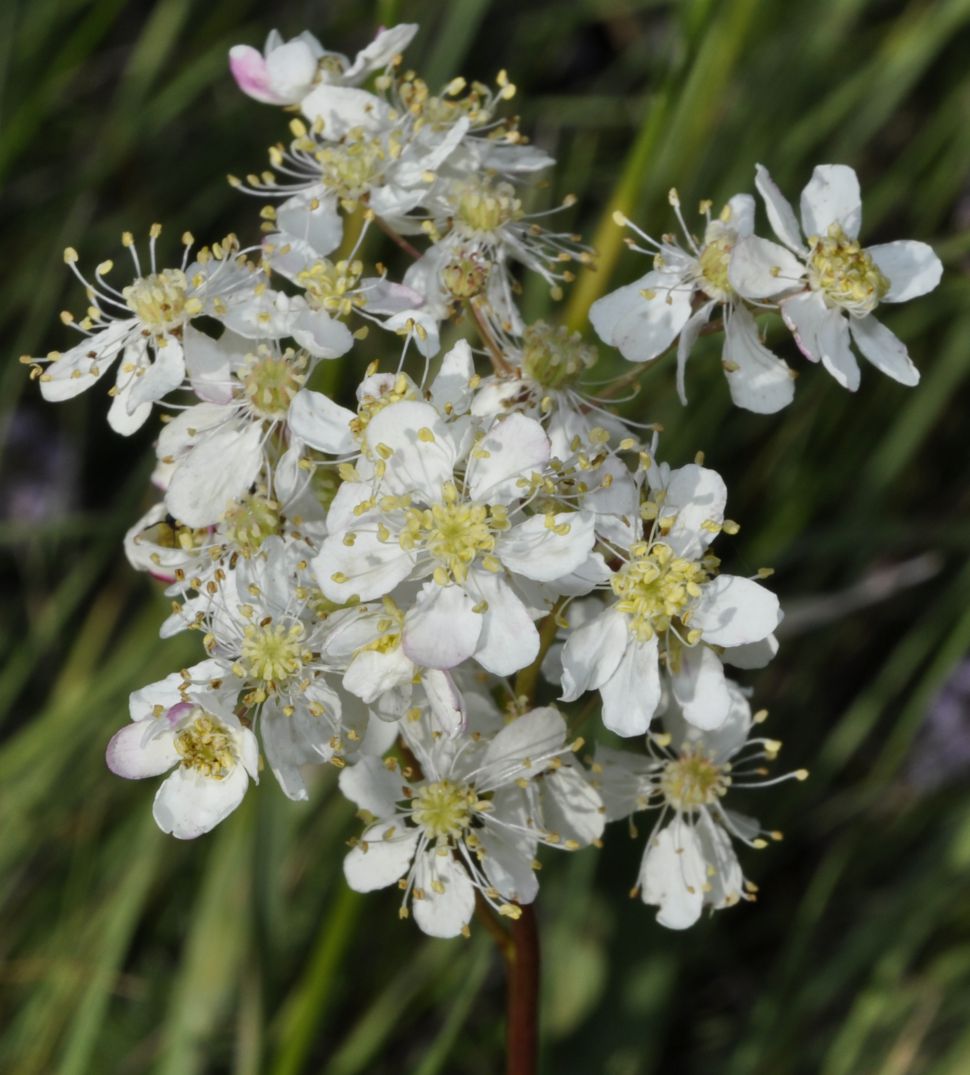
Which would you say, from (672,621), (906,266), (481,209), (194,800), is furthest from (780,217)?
(194,800)

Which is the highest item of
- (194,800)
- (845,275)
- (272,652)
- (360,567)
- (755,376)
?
(845,275)

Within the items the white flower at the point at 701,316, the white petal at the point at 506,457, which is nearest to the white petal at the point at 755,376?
the white flower at the point at 701,316

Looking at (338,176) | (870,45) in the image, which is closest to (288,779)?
(338,176)

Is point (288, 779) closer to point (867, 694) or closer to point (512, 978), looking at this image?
point (512, 978)

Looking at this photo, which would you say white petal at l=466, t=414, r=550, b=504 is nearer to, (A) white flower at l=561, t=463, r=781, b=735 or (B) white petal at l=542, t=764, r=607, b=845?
(A) white flower at l=561, t=463, r=781, b=735

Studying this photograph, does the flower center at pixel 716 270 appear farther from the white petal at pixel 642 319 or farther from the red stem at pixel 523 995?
the red stem at pixel 523 995

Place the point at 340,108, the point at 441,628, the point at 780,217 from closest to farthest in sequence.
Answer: the point at 441,628, the point at 780,217, the point at 340,108

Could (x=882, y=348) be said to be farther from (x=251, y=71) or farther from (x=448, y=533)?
(x=251, y=71)
